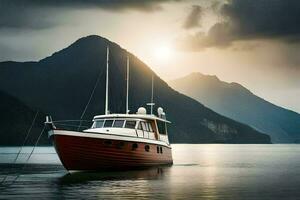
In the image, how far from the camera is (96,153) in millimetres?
49969

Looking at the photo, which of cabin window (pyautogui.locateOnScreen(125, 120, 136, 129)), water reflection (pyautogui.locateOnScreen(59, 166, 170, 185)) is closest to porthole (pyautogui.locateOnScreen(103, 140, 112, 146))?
water reflection (pyautogui.locateOnScreen(59, 166, 170, 185))

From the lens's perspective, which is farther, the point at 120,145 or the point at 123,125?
the point at 123,125

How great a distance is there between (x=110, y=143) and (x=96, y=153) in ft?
4.85

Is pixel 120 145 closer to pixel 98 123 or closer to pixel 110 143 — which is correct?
pixel 110 143

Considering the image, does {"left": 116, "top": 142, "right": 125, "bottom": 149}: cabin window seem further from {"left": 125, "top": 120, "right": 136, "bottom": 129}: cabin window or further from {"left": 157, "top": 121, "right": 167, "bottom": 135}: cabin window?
{"left": 157, "top": 121, "right": 167, "bottom": 135}: cabin window

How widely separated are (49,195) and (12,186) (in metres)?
7.52

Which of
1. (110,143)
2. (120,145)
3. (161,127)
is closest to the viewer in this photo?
(110,143)

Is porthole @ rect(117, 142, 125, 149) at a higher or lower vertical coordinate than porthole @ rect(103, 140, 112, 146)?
lower

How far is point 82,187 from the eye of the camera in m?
40.2

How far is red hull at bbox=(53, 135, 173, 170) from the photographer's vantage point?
49.0 metres

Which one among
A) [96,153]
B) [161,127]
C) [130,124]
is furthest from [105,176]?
[161,127]

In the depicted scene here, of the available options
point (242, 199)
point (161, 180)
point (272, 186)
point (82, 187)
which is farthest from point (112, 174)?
point (242, 199)

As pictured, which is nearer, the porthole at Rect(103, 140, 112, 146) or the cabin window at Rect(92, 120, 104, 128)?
the porthole at Rect(103, 140, 112, 146)

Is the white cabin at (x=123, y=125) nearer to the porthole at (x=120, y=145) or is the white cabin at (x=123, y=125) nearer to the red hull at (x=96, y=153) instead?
the porthole at (x=120, y=145)
